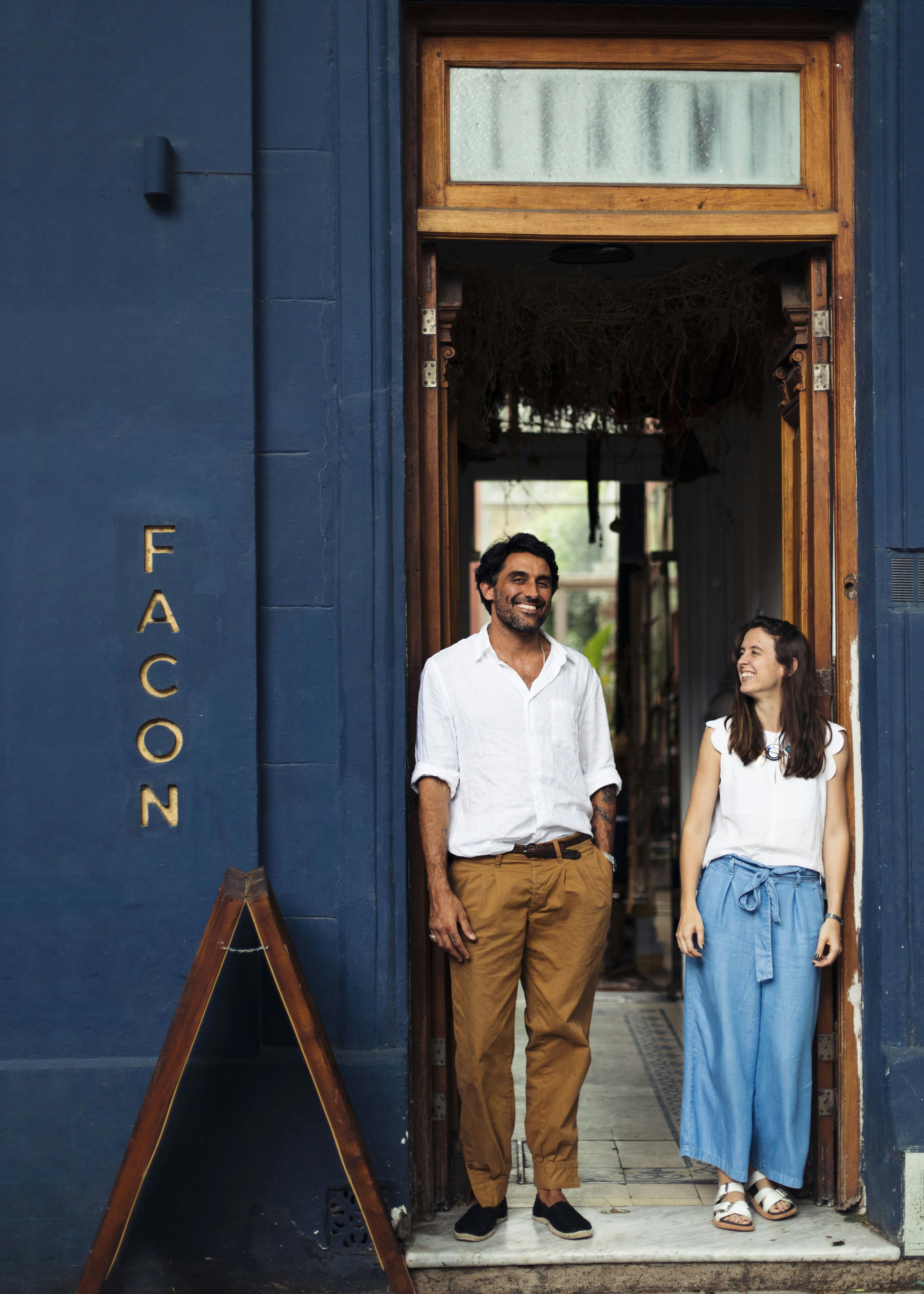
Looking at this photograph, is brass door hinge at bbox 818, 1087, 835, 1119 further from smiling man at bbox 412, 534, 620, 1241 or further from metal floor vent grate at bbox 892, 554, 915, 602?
metal floor vent grate at bbox 892, 554, 915, 602

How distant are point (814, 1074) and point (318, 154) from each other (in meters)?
3.30

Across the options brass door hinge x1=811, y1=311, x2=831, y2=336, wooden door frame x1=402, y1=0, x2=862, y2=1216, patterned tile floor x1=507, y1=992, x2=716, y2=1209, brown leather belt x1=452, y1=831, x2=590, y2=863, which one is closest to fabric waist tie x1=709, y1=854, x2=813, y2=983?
wooden door frame x1=402, y1=0, x2=862, y2=1216

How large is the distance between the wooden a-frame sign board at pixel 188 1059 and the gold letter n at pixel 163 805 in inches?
17.1

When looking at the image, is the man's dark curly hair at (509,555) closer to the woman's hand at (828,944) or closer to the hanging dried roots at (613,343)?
the hanging dried roots at (613,343)

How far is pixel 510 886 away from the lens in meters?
3.53

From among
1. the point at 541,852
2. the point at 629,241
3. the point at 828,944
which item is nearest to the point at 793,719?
the point at 828,944

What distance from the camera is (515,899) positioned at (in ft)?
11.6

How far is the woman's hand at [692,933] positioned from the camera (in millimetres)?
3721

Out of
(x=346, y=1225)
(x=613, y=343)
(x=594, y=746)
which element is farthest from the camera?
(x=613, y=343)

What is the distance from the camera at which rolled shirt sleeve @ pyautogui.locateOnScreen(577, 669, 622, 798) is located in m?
3.76

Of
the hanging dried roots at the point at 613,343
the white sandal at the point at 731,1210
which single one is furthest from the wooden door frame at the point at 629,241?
the hanging dried roots at the point at 613,343

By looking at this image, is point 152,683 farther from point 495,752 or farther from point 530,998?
point 530,998

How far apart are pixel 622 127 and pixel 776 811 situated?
89.0 inches

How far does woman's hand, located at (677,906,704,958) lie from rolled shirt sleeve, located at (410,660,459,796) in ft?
2.77
